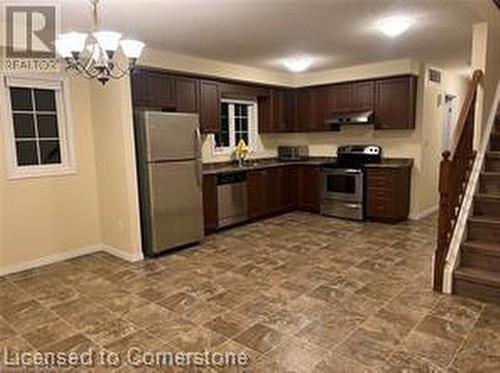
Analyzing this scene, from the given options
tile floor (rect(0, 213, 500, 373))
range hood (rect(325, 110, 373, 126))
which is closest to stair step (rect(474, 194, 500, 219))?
tile floor (rect(0, 213, 500, 373))

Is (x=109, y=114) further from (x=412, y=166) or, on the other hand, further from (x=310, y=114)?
(x=412, y=166)

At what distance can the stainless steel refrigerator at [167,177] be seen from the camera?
4.15 meters

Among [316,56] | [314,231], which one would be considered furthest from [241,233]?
[316,56]

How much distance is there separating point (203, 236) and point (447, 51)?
13.5 feet

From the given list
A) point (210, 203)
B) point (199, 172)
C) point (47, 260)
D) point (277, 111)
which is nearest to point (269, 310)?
point (199, 172)

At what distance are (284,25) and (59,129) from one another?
2.85m

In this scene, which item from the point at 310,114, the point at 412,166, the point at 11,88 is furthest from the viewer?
the point at 310,114

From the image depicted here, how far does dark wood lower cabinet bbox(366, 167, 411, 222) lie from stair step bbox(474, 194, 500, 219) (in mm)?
1931

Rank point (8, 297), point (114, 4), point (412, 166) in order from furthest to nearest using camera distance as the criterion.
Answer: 1. point (412, 166)
2. point (8, 297)
3. point (114, 4)

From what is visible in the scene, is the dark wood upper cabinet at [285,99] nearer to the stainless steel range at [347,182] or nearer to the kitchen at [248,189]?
the kitchen at [248,189]

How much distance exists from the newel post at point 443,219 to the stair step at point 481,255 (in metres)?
0.21

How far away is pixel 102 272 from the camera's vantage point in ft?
12.8

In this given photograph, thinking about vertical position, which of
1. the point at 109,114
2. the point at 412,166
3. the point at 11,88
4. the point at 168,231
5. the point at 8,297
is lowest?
the point at 8,297

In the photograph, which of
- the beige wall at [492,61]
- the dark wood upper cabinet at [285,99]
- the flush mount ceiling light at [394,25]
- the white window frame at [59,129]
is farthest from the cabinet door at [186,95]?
the beige wall at [492,61]
